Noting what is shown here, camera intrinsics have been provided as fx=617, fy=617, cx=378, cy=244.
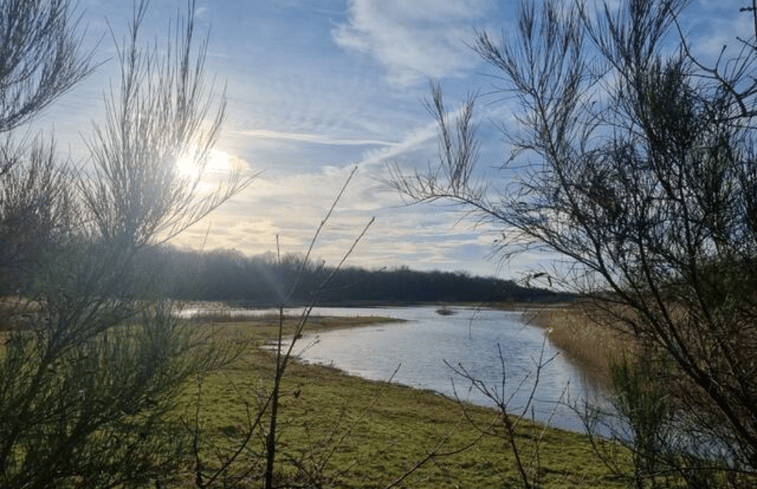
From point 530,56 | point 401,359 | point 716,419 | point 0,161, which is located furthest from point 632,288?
point 401,359

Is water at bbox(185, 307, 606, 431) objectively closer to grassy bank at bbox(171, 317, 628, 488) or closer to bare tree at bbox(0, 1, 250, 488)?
grassy bank at bbox(171, 317, 628, 488)

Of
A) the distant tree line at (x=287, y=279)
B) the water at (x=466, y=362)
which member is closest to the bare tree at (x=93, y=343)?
the distant tree line at (x=287, y=279)

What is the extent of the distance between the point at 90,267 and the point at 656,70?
397 cm

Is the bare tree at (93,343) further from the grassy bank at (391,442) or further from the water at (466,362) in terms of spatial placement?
the water at (466,362)

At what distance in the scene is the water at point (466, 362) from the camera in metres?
15.4

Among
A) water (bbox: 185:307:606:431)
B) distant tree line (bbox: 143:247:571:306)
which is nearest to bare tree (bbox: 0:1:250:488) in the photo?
distant tree line (bbox: 143:247:571:306)

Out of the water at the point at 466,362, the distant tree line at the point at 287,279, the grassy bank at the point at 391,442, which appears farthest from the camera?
the water at the point at 466,362

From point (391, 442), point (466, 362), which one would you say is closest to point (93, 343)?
point (391, 442)

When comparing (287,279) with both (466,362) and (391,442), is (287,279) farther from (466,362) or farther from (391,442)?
(466,362)

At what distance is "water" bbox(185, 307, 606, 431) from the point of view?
50.6 feet

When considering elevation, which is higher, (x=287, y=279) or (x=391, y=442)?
(x=287, y=279)

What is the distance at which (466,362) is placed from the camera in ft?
73.1

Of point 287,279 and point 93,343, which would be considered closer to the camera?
point 287,279

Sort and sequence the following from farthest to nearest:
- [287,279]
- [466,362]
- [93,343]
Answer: [466,362] < [93,343] < [287,279]
